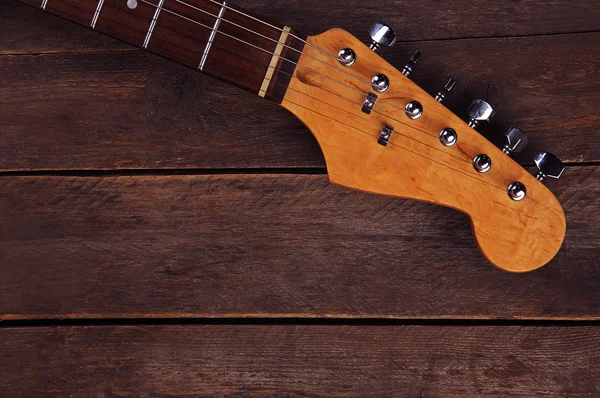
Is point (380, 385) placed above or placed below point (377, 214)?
below

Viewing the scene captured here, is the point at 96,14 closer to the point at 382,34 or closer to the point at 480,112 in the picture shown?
the point at 382,34

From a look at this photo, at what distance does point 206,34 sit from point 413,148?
0.99 feet

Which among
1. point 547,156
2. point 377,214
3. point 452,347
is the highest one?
point 547,156

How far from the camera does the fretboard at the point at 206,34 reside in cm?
70

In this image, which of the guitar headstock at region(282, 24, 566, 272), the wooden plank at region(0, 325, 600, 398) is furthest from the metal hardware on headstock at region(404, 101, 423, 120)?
the wooden plank at region(0, 325, 600, 398)

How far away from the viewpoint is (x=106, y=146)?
32.1 inches

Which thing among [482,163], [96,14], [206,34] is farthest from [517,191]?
[96,14]

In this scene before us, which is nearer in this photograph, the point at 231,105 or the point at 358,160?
the point at 358,160

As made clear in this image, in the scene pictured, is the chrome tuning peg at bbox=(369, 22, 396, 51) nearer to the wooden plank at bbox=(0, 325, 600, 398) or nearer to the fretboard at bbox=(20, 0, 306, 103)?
the fretboard at bbox=(20, 0, 306, 103)

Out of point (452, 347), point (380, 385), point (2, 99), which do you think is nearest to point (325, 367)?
point (380, 385)

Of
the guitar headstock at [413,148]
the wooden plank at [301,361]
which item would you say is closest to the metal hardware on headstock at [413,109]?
the guitar headstock at [413,148]

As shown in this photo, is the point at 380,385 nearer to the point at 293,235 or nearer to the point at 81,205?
the point at 293,235

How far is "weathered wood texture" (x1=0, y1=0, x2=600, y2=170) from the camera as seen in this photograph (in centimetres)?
79

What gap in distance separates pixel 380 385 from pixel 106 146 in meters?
0.53
